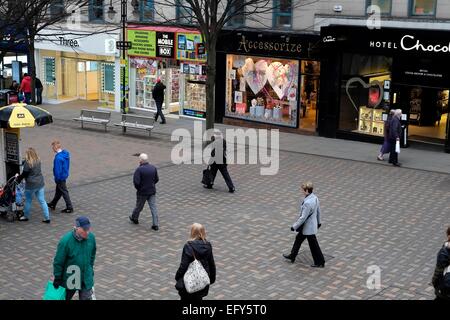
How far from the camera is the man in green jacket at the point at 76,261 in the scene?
28.8ft

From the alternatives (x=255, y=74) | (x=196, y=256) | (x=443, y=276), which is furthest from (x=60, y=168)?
(x=255, y=74)

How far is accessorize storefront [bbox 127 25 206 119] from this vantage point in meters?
27.1

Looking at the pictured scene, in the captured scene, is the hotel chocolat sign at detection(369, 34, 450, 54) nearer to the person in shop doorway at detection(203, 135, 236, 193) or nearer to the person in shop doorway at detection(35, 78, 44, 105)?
the person in shop doorway at detection(203, 135, 236, 193)

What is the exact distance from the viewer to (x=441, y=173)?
18969 millimetres

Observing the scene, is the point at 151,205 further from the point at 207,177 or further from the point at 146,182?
the point at 207,177

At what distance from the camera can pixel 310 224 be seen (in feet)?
38.5

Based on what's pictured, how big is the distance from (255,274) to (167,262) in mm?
1568

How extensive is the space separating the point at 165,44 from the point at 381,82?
9031 mm

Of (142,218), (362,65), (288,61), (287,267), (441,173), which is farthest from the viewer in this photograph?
(288,61)

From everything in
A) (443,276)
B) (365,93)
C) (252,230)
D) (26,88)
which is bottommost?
(252,230)

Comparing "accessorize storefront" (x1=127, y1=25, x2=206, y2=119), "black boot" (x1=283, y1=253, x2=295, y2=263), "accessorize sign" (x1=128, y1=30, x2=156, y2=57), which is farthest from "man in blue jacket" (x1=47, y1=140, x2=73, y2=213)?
"accessorize sign" (x1=128, y1=30, x2=156, y2=57)

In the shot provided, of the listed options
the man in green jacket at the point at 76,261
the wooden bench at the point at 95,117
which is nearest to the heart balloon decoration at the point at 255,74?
the wooden bench at the point at 95,117
